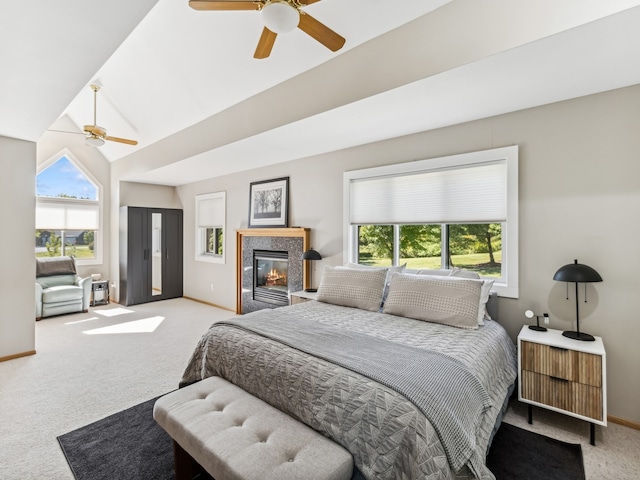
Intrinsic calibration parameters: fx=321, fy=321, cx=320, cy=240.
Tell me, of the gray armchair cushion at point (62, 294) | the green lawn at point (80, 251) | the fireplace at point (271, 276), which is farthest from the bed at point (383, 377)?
the green lawn at point (80, 251)

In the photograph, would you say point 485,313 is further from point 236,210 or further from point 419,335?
point 236,210

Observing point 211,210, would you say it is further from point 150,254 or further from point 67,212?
point 67,212

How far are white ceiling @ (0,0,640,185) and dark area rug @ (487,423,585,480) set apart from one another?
8.08 feet

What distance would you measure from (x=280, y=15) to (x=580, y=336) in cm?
290

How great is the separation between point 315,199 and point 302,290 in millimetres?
1277

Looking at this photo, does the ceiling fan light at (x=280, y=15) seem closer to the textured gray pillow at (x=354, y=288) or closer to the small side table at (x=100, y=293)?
the textured gray pillow at (x=354, y=288)

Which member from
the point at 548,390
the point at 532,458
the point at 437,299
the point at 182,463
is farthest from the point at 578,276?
the point at 182,463

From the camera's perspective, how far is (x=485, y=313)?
2.72m

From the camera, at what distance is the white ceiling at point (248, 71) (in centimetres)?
180

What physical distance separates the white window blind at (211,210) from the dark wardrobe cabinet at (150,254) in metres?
A: 0.67

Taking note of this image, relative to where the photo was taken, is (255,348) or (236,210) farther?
(236,210)

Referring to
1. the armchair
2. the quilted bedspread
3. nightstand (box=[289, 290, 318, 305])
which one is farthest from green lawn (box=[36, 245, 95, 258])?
the quilted bedspread

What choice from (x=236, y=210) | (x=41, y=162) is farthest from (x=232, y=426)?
(x=41, y=162)

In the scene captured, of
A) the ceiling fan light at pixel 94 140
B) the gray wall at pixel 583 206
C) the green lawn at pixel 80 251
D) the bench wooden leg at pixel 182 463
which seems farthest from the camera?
the green lawn at pixel 80 251
